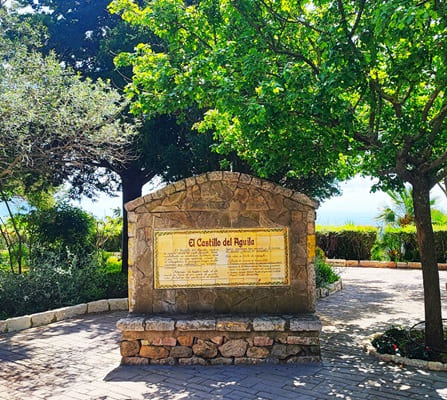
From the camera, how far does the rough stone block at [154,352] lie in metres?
6.62

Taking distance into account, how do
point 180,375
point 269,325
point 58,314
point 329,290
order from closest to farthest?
point 180,375 → point 269,325 → point 58,314 → point 329,290

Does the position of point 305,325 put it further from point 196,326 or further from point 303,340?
point 196,326

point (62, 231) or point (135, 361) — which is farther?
point (62, 231)

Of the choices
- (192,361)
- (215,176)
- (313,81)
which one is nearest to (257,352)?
(192,361)

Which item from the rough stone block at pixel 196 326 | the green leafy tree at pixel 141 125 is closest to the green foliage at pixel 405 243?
the green leafy tree at pixel 141 125

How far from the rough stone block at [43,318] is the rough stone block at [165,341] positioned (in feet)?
11.4

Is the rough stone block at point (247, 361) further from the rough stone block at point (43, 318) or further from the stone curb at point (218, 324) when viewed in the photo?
the rough stone block at point (43, 318)

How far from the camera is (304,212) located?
22.9ft

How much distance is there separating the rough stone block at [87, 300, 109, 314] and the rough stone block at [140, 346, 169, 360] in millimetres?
3796

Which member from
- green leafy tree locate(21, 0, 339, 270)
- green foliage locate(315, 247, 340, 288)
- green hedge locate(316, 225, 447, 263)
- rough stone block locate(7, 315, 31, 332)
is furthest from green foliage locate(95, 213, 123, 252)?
green hedge locate(316, 225, 447, 263)

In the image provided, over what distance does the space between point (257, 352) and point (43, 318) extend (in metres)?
4.67

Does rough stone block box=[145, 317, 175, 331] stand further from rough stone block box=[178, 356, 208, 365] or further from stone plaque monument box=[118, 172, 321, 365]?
rough stone block box=[178, 356, 208, 365]

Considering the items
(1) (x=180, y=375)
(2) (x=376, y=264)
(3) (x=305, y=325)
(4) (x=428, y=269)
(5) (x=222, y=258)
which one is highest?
(5) (x=222, y=258)

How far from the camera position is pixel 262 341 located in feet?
21.5
